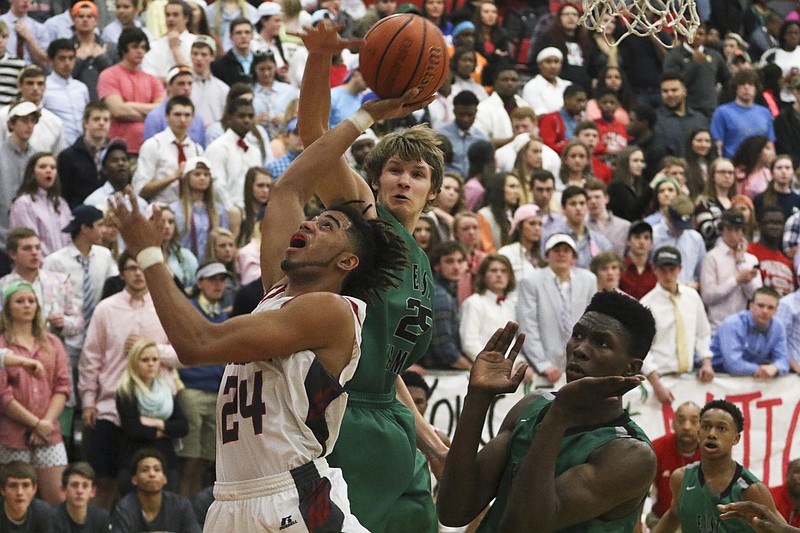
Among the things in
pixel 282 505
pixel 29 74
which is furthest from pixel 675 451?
pixel 29 74

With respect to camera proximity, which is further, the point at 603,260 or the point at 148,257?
the point at 603,260

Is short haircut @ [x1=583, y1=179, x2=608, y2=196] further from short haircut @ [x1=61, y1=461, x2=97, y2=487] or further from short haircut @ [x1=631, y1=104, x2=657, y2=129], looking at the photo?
short haircut @ [x1=61, y1=461, x2=97, y2=487]

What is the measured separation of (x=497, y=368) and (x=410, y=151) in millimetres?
1245

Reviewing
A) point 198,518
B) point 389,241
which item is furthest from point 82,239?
point 389,241

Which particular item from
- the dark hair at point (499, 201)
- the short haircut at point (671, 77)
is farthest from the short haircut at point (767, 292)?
the short haircut at point (671, 77)

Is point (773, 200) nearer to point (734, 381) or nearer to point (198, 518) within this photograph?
point (734, 381)

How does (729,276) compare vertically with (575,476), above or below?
below

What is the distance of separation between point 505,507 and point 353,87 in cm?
901

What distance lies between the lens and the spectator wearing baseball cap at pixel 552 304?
35.2 ft

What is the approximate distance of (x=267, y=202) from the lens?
28.0ft

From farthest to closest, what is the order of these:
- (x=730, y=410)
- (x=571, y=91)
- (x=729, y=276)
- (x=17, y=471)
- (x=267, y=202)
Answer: (x=571, y=91) < (x=729, y=276) < (x=17, y=471) < (x=267, y=202) < (x=730, y=410)

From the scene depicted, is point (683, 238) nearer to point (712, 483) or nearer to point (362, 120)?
point (712, 483)

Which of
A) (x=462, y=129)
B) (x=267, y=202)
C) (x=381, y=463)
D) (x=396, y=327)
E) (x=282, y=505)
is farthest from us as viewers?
(x=462, y=129)

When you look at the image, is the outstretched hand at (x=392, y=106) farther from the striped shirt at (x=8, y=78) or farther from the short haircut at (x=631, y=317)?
the striped shirt at (x=8, y=78)
